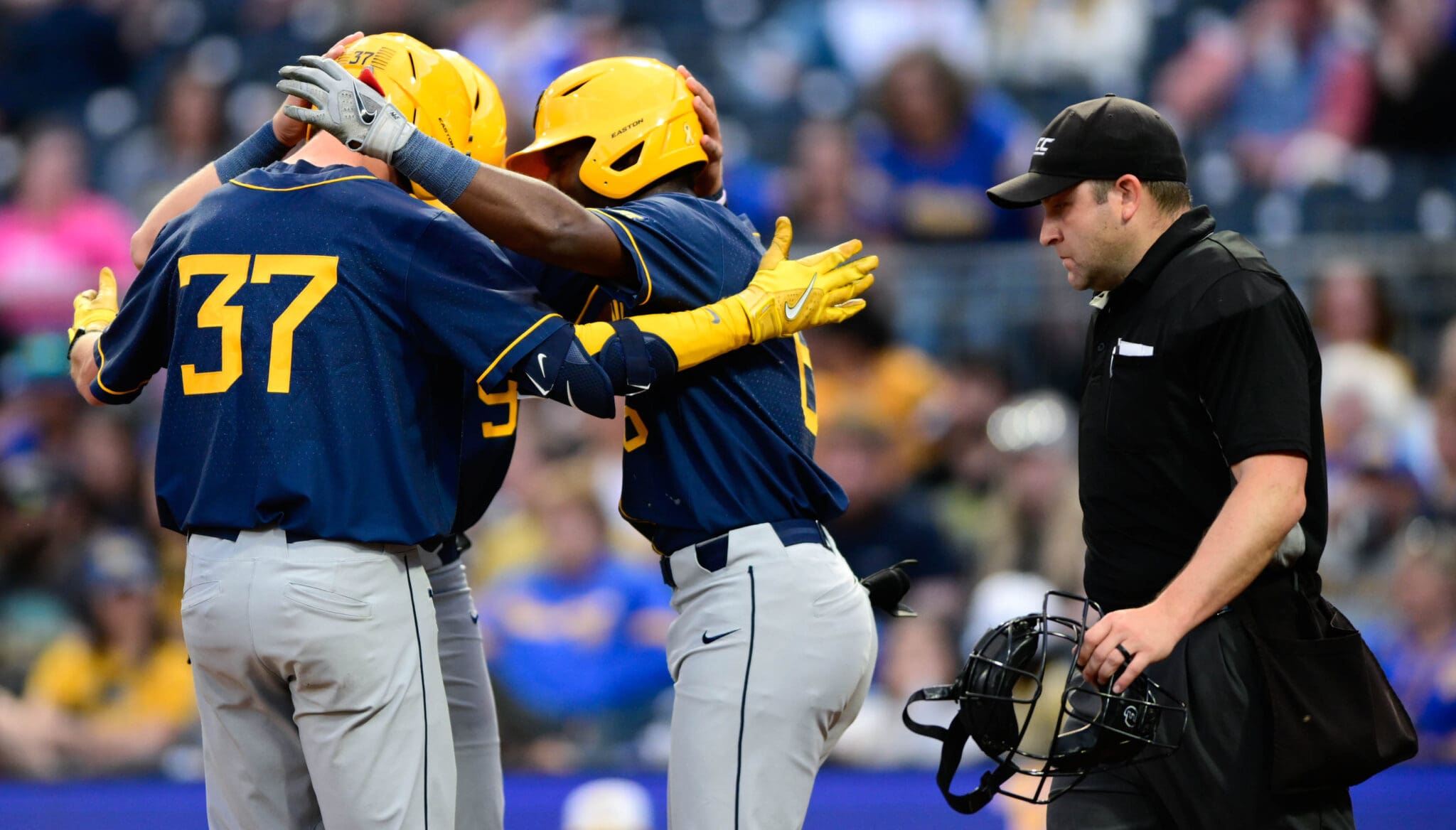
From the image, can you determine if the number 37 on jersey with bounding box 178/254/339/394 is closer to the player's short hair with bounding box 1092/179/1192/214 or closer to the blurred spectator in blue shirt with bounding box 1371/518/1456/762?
the player's short hair with bounding box 1092/179/1192/214

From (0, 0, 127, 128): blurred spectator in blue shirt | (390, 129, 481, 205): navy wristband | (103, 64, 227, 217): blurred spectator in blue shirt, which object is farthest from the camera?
(0, 0, 127, 128): blurred spectator in blue shirt

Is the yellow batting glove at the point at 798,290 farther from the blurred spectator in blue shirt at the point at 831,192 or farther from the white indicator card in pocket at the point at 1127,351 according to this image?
the blurred spectator in blue shirt at the point at 831,192

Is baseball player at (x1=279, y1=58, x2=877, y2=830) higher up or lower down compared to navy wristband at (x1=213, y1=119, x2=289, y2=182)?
lower down

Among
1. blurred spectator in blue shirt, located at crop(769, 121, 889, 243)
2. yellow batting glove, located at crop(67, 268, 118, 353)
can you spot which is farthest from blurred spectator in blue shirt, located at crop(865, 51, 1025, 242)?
yellow batting glove, located at crop(67, 268, 118, 353)

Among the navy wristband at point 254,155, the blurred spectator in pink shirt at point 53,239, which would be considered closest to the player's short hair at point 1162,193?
the navy wristband at point 254,155

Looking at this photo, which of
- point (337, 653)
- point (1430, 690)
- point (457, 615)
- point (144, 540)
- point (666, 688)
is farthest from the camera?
point (144, 540)

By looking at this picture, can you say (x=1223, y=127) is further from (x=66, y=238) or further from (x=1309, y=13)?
(x=66, y=238)

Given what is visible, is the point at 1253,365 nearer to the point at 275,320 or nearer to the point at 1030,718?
the point at 1030,718

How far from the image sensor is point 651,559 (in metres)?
7.13

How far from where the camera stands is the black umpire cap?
3.31 m

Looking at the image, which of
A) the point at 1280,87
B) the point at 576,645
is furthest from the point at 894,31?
the point at 576,645

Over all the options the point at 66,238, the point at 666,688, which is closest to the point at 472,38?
the point at 66,238

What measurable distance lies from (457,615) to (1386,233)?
A: 21.5ft

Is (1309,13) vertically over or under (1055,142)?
over
